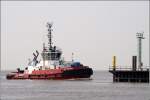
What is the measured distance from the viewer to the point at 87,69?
425ft

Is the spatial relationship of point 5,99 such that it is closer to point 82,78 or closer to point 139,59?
point 139,59

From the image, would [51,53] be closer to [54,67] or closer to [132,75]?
[54,67]

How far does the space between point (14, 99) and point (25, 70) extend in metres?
64.0

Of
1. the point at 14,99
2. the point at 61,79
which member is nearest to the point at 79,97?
the point at 14,99

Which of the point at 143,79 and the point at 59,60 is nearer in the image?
the point at 143,79

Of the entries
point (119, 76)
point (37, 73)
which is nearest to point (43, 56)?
point (37, 73)

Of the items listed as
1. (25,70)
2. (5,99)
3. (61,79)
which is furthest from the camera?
(25,70)

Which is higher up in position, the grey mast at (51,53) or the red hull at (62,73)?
the grey mast at (51,53)

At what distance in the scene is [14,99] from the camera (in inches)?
2955

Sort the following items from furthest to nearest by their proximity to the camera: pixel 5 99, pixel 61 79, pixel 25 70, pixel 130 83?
1. pixel 25 70
2. pixel 61 79
3. pixel 130 83
4. pixel 5 99

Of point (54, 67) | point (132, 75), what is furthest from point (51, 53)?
point (132, 75)

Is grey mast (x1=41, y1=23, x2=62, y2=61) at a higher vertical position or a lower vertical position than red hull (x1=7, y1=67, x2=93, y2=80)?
higher

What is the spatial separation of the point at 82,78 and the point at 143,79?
22.6 metres

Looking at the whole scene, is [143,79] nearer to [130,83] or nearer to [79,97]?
[130,83]
